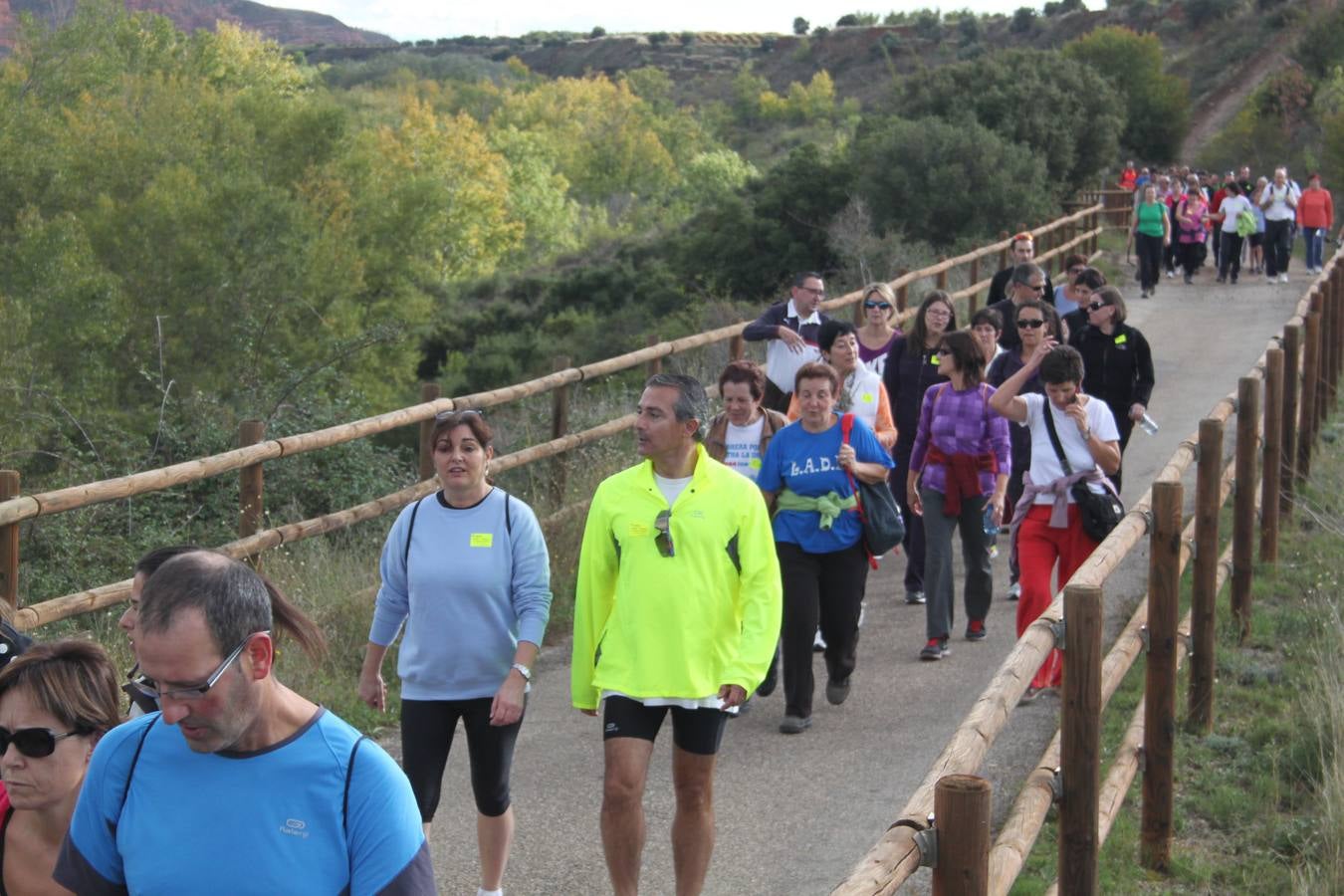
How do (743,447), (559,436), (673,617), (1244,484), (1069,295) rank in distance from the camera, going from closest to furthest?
(673,617) < (743,447) < (1244,484) < (559,436) < (1069,295)

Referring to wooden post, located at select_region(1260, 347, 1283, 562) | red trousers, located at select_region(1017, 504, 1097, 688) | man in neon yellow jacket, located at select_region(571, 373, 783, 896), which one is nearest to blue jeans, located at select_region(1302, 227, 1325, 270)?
wooden post, located at select_region(1260, 347, 1283, 562)

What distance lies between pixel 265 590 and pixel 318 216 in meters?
44.1

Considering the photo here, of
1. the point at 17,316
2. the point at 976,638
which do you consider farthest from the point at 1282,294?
the point at 17,316

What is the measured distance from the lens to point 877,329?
9984 mm

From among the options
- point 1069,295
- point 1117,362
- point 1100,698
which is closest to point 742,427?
point 1117,362

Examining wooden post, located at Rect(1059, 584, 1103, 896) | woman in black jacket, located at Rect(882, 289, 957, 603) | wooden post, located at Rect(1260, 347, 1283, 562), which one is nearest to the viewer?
wooden post, located at Rect(1059, 584, 1103, 896)

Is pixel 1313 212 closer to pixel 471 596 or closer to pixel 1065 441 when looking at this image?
pixel 1065 441

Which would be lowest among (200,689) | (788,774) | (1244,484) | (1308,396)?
(788,774)

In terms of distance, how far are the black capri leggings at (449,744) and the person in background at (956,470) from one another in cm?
363

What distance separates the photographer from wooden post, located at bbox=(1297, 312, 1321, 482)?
37.9ft

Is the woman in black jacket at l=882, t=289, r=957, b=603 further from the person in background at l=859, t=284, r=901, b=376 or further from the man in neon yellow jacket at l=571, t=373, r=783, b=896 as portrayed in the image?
the man in neon yellow jacket at l=571, t=373, r=783, b=896

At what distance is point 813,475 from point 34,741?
179 inches

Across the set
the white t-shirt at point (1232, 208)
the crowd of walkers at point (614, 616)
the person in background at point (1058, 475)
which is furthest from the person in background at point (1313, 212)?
the person in background at point (1058, 475)

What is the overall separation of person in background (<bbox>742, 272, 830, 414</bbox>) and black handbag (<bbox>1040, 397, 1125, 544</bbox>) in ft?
8.40
